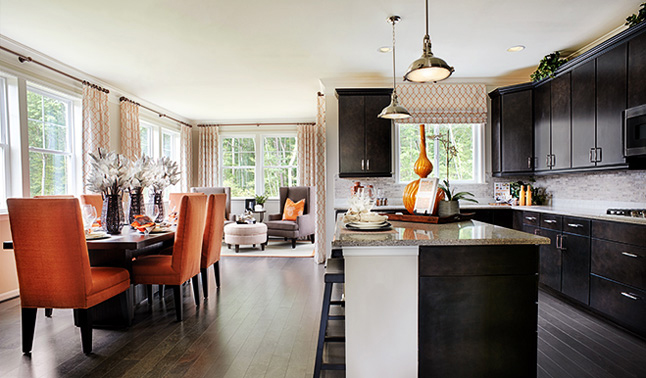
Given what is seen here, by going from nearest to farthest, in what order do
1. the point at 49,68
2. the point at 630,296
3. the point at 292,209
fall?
the point at 630,296 < the point at 49,68 < the point at 292,209

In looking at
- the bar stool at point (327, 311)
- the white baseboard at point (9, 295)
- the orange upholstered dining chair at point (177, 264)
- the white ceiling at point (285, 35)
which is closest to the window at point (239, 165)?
the white ceiling at point (285, 35)

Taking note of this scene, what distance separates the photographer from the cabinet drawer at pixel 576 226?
3.16 metres

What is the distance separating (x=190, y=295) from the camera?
3.81m

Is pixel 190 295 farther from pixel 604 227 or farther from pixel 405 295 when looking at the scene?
pixel 604 227

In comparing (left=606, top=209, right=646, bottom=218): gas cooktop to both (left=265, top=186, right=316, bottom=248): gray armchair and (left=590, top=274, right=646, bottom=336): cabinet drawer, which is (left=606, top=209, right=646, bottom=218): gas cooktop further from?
(left=265, top=186, right=316, bottom=248): gray armchair

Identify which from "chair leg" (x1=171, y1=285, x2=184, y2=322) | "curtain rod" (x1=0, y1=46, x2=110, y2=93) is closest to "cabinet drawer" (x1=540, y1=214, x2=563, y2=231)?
"chair leg" (x1=171, y1=285, x2=184, y2=322)

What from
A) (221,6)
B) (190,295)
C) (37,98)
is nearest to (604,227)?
(221,6)

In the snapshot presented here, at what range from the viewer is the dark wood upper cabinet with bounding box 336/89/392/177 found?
15.8 feet

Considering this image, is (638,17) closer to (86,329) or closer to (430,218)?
(430,218)

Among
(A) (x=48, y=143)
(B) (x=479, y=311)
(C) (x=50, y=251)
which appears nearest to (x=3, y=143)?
(A) (x=48, y=143)

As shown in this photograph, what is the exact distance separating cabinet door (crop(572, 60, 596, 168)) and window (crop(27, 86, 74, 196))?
237 inches

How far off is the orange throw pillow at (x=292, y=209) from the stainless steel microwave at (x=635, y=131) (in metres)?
5.11

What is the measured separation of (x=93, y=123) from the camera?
4.80 meters

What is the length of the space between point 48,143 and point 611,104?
20.1 ft
